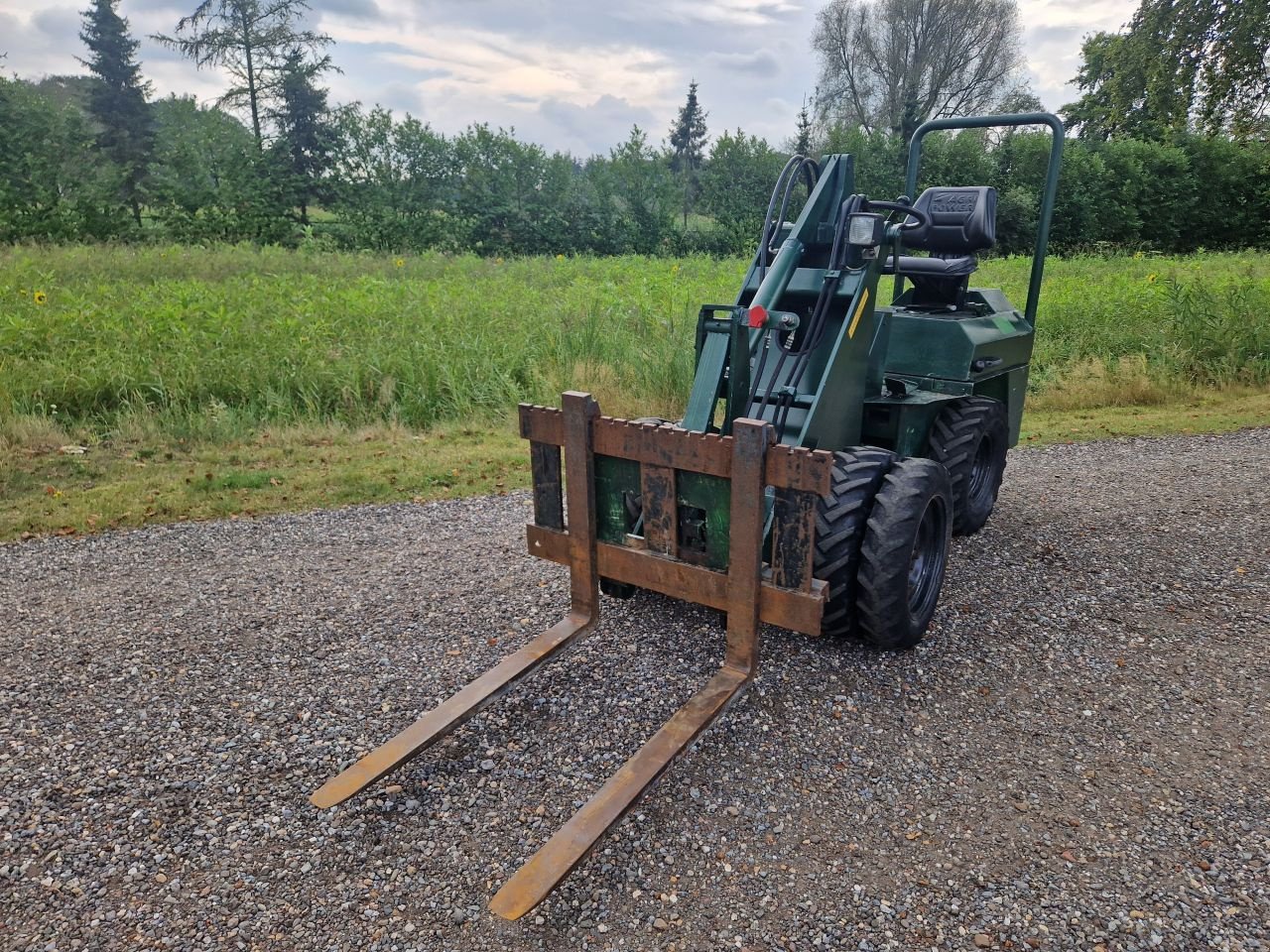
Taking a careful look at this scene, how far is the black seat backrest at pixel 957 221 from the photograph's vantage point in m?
4.93

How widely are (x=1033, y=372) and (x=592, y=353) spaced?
5.24 metres

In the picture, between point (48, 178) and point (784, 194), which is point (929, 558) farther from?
point (48, 178)

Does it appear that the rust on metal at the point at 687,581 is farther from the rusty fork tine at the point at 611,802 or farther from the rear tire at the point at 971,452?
the rear tire at the point at 971,452

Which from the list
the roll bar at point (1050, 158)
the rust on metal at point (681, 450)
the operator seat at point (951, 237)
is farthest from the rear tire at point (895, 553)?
the roll bar at point (1050, 158)

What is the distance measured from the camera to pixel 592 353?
29.7 feet

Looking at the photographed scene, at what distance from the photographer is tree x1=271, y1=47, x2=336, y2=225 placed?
28.1 meters

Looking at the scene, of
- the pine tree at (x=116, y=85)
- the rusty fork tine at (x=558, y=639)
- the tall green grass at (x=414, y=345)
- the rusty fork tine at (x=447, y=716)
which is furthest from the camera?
the pine tree at (x=116, y=85)

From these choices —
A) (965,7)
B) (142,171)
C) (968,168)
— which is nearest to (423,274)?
(968,168)

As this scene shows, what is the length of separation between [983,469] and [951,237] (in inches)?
58.8

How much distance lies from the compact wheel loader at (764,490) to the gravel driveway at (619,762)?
7.2 inches

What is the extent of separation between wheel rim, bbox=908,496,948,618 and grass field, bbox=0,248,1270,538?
3.37 metres

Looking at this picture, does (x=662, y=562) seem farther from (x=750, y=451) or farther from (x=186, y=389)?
(x=186, y=389)

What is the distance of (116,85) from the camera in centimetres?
3581

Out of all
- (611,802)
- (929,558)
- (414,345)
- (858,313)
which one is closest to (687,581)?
(611,802)
